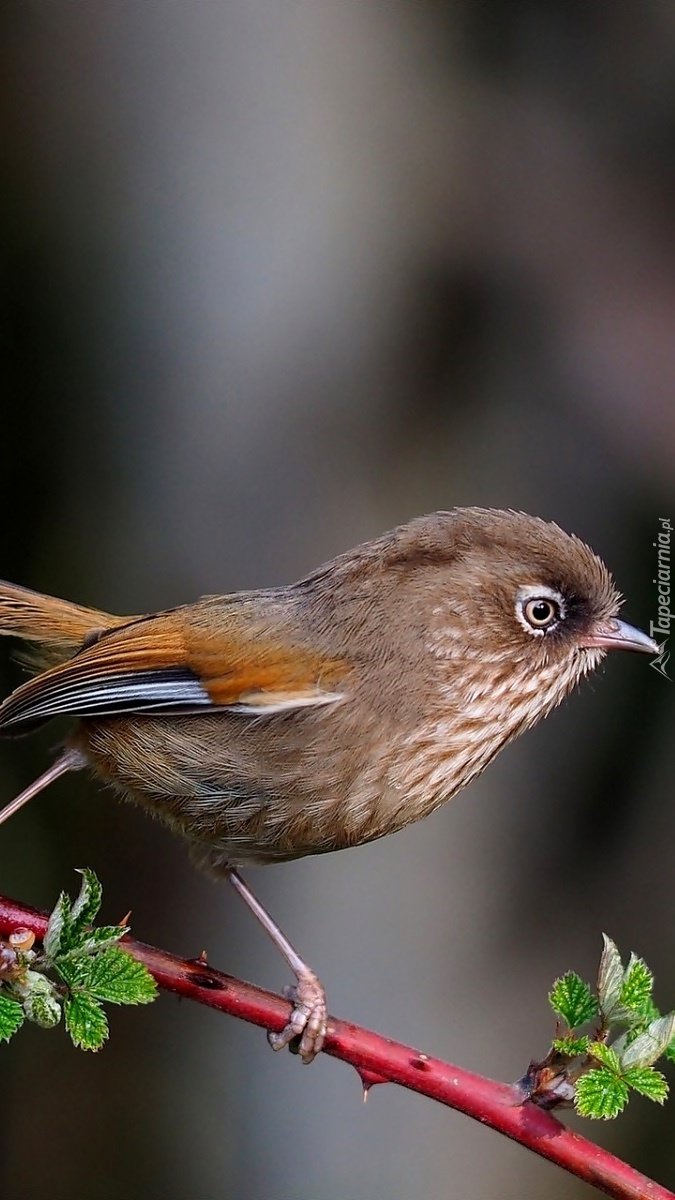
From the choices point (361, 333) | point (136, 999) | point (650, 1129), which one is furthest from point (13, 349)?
point (650, 1129)

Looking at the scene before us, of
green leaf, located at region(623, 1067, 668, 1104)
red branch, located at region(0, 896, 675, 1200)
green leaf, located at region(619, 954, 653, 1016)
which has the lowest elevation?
red branch, located at region(0, 896, 675, 1200)

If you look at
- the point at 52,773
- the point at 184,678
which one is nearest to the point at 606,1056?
the point at 184,678

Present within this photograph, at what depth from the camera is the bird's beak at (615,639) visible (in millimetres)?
Result: 1843

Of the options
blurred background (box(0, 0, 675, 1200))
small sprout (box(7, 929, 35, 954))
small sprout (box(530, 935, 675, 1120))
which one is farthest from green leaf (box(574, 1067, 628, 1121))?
blurred background (box(0, 0, 675, 1200))

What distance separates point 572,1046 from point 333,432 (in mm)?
2314

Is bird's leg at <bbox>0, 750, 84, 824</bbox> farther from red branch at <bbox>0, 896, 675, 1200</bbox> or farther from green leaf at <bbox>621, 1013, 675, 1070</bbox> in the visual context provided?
green leaf at <bbox>621, 1013, 675, 1070</bbox>

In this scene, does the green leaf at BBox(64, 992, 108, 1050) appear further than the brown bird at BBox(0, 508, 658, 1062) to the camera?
No

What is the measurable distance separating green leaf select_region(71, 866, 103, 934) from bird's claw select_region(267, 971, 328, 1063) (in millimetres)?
495

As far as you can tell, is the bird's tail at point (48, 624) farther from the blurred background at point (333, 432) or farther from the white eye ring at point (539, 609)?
the blurred background at point (333, 432)

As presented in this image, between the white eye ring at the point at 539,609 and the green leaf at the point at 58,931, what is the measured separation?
793mm

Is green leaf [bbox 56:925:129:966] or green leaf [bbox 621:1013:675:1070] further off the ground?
green leaf [bbox 621:1013:675:1070]

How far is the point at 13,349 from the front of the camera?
3670mm

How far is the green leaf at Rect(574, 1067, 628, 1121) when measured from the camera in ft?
4.67

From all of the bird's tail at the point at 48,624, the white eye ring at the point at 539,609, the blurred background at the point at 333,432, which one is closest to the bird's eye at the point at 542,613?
the white eye ring at the point at 539,609
